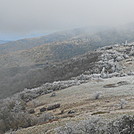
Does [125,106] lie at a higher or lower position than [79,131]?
lower

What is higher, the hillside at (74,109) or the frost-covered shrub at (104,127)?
the frost-covered shrub at (104,127)

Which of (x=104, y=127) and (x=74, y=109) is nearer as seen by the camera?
(x=104, y=127)

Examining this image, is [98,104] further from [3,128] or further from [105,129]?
[105,129]

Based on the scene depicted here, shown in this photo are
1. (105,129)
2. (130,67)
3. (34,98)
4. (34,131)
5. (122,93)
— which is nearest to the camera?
(105,129)

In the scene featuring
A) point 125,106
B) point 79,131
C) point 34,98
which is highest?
point 79,131

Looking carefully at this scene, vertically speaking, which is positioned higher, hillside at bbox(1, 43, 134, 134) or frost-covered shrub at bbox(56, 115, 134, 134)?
frost-covered shrub at bbox(56, 115, 134, 134)

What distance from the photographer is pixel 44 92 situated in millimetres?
33531

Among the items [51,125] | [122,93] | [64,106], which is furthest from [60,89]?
[51,125]

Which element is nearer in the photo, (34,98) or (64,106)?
(64,106)

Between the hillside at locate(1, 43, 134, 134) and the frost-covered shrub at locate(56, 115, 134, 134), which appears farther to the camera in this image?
the hillside at locate(1, 43, 134, 134)

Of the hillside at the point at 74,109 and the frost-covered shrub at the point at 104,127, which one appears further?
the hillside at the point at 74,109

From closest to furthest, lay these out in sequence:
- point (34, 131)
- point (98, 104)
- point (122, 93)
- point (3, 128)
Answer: point (34, 131)
point (3, 128)
point (98, 104)
point (122, 93)

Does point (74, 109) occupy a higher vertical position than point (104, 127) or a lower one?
lower

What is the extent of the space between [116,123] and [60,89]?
75.3 feet
